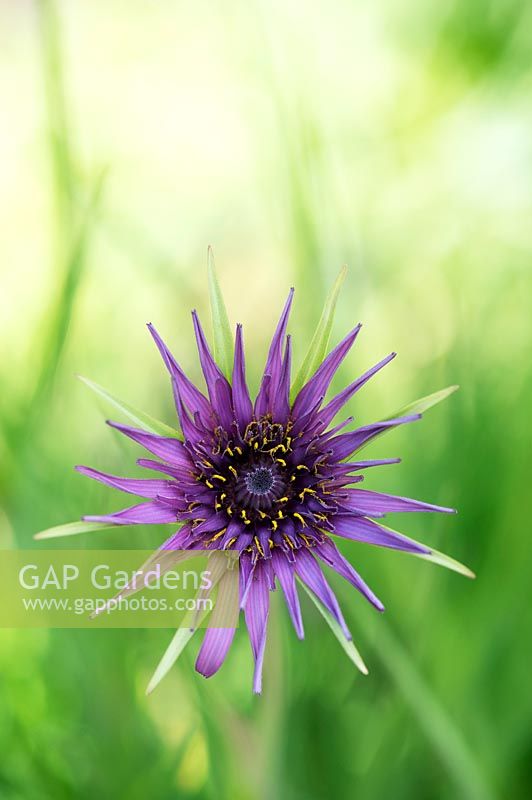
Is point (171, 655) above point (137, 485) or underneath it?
underneath

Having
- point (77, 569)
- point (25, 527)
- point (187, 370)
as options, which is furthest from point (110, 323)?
point (77, 569)

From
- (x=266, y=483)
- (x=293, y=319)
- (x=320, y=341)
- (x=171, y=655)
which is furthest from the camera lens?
(x=293, y=319)

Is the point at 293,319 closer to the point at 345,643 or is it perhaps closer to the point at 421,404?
the point at 421,404

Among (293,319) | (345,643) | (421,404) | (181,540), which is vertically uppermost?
(293,319)

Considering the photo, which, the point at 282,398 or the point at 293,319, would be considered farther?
the point at 293,319

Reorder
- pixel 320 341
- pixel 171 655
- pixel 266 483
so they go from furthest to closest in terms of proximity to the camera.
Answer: pixel 266 483, pixel 320 341, pixel 171 655

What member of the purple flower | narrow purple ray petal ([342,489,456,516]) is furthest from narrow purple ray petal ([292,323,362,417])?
narrow purple ray petal ([342,489,456,516])

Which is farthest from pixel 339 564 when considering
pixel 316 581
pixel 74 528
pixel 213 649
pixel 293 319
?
pixel 293 319

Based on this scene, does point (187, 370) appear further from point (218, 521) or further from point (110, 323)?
point (218, 521)
